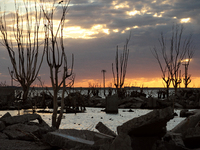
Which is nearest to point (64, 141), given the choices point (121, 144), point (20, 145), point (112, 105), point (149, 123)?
point (20, 145)

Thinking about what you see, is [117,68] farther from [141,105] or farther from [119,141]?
[119,141]

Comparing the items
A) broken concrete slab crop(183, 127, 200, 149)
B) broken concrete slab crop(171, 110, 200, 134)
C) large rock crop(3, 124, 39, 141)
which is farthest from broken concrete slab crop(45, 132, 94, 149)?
broken concrete slab crop(171, 110, 200, 134)

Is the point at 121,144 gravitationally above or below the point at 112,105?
above

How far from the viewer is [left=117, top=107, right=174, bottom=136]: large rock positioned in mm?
3525

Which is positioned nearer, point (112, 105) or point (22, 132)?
point (22, 132)

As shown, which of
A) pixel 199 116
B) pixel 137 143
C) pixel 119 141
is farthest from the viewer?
pixel 199 116

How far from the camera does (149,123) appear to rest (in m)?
3.55

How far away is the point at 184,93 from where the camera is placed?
1019 inches

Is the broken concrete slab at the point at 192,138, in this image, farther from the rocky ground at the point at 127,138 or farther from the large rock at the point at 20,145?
the large rock at the point at 20,145

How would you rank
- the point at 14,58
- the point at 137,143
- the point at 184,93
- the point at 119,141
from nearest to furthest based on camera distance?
the point at 119,141 < the point at 137,143 < the point at 14,58 < the point at 184,93

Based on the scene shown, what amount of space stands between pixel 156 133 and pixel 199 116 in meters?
2.12

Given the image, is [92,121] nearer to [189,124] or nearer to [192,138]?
[189,124]

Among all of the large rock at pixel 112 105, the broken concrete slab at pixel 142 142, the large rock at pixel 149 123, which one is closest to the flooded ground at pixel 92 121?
the large rock at pixel 112 105

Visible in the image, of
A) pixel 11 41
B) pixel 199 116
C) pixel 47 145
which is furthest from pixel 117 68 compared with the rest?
pixel 47 145
